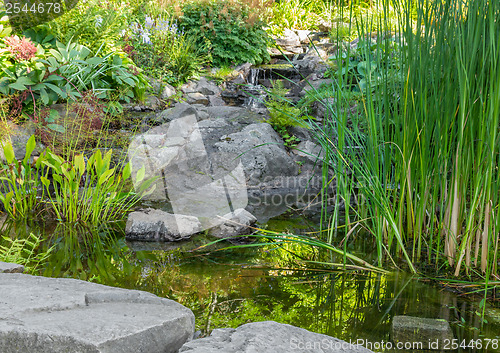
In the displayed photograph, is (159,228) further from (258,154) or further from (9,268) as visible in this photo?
(258,154)

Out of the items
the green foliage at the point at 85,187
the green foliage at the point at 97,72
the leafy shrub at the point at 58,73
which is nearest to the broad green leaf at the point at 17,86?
the leafy shrub at the point at 58,73

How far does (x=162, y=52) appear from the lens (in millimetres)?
7000

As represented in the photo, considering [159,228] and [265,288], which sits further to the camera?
[159,228]

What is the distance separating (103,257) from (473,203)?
2071 millimetres

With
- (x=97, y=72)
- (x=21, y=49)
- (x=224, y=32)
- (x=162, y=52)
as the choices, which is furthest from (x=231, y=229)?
(x=224, y=32)

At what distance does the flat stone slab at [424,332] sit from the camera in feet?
5.39

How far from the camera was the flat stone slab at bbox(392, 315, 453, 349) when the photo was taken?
64.7 inches

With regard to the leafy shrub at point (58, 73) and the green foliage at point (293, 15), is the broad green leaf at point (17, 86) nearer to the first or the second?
the leafy shrub at point (58, 73)

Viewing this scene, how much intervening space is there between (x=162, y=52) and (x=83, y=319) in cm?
626

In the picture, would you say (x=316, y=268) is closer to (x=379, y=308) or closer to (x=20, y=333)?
(x=379, y=308)

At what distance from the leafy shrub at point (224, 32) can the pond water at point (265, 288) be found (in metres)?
6.00

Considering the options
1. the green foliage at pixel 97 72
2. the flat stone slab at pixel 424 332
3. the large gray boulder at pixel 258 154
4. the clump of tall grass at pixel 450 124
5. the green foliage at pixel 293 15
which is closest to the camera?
the flat stone slab at pixel 424 332

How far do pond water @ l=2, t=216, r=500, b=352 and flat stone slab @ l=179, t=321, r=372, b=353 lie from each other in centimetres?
37

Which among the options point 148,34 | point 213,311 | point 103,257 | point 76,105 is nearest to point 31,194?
point 103,257
